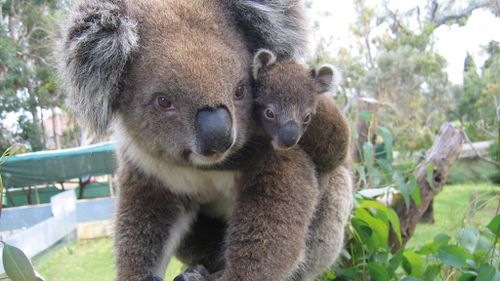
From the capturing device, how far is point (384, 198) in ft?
11.0

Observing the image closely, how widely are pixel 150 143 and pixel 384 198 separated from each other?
2.12 m

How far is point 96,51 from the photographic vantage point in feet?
5.30

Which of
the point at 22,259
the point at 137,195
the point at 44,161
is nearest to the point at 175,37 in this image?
the point at 137,195

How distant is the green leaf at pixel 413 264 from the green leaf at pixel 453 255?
362mm

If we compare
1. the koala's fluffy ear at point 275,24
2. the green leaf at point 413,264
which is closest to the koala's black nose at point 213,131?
the koala's fluffy ear at point 275,24

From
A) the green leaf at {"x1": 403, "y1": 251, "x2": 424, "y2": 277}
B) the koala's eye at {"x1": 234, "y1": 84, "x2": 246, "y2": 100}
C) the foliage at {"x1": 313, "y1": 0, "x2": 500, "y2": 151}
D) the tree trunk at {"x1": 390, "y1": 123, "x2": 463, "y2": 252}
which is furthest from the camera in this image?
the foliage at {"x1": 313, "y1": 0, "x2": 500, "y2": 151}

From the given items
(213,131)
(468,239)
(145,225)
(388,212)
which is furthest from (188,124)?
(468,239)

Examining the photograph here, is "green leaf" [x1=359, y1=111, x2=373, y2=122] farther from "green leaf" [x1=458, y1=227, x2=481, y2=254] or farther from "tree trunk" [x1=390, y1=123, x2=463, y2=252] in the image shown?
"green leaf" [x1=458, y1=227, x2=481, y2=254]

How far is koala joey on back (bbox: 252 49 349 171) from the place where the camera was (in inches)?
69.5

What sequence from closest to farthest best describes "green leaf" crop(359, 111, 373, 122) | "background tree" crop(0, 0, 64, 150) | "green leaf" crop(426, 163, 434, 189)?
"background tree" crop(0, 0, 64, 150) < "green leaf" crop(426, 163, 434, 189) < "green leaf" crop(359, 111, 373, 122)

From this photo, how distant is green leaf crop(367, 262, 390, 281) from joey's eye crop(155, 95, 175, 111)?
4.87 ft

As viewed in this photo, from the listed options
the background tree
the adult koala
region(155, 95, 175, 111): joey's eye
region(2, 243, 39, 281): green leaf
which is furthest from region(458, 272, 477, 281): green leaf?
the background tree

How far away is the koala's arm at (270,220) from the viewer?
1.75 metres

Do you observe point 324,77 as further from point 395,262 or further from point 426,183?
point 426,183
